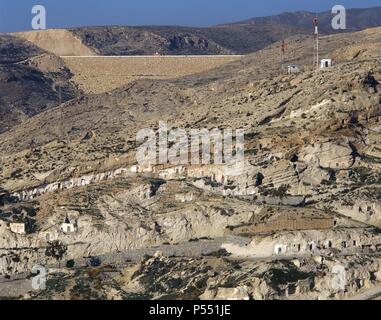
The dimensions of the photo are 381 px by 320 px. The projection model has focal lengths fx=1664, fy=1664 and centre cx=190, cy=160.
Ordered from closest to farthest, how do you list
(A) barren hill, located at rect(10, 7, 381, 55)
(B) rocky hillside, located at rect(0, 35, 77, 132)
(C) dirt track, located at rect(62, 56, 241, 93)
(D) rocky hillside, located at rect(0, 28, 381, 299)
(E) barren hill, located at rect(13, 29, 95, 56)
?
(D) rocky hillside, located at rect(0, 28, 381, 299) → (B) rocky hillside, located at rect(0, 35, 77, 132) → (C) dirt track, located at rect(62, 56, 241, 93) → (E) barren hill, located at rect(13, 29, 95, 56) → (A) barren hill, located at rect(10, 7, 381, 55)

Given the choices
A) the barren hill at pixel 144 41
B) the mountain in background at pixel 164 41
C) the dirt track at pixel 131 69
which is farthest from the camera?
the mountain in background at pixel 164 41

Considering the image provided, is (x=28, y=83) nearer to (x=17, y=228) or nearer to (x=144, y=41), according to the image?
(x=144, y=41)

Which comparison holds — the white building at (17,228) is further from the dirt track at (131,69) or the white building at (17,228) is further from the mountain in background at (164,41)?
the mountain in background at (164,41)

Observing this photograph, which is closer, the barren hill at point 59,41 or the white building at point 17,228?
the white building at point 17,228

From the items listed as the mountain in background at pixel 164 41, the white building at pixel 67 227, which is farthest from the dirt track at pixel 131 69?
the white building at pixel 67 227

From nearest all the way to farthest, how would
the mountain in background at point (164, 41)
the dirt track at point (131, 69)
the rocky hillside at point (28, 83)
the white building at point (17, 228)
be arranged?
the white building at point (17, 228) < the rocky hillside at point (28, 83) < the dirt track at point (131, 69) < the mountain in background at point (164, 41)

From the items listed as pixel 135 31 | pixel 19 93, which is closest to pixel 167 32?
pixel 135 31


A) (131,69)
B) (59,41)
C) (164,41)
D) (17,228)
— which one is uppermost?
(59,41)

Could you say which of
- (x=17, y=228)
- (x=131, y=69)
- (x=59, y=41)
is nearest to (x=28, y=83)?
(x=131, y=69)

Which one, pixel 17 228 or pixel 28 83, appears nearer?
pixel 17 228

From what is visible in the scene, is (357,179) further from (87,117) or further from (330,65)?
(87,117)

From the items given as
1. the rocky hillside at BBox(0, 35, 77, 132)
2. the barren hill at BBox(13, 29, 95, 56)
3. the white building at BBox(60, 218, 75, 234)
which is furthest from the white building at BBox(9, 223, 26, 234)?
the barren hill at BBox(13, 29, 95, 56)

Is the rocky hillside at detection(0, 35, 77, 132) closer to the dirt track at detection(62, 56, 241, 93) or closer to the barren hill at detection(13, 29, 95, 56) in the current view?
the dirt track at detection(62, 56, 241, 93)
